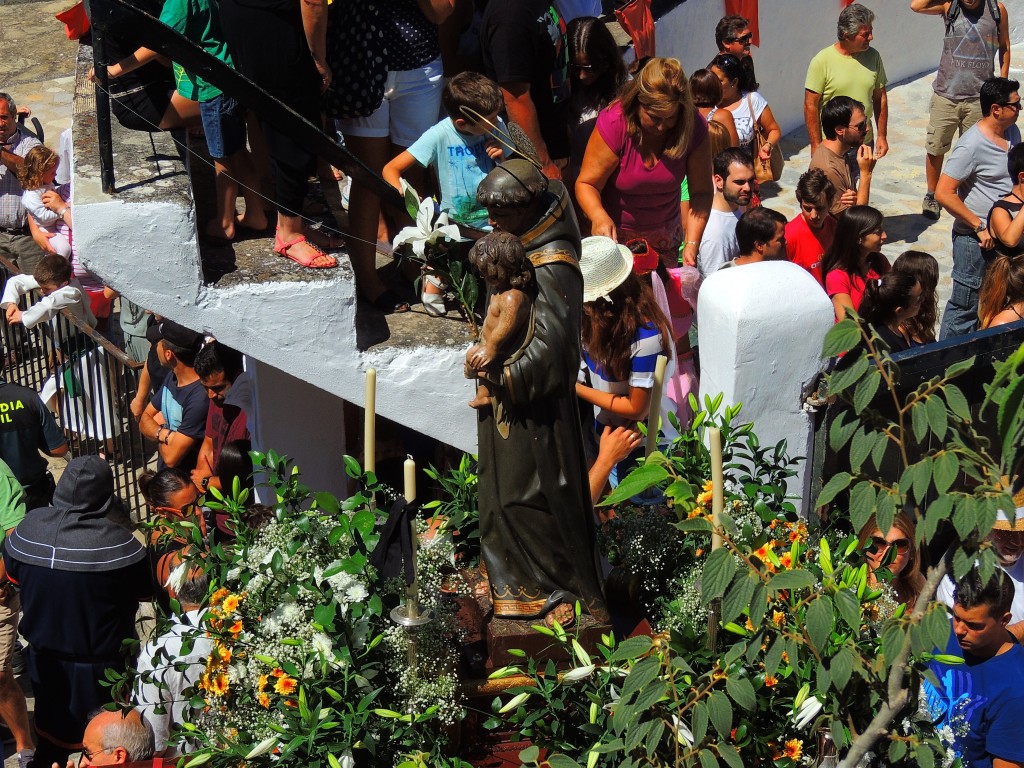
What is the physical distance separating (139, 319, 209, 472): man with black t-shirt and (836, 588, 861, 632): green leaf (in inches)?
165

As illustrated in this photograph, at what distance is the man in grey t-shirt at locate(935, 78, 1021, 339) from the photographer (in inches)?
309

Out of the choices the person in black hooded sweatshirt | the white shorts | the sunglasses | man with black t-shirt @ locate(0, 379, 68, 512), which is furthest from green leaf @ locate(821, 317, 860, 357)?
man with black t-shirt @ locate(0, 379, 68, 512)

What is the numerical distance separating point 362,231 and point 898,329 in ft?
8.33

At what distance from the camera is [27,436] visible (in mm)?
6676

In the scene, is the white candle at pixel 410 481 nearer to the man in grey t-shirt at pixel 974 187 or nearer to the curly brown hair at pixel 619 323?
the curly brown hair at pixel 619 323

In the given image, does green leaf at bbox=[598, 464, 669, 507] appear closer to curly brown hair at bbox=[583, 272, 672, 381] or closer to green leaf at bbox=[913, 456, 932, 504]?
green leaf at bbox=[913, 456, 932, 504]

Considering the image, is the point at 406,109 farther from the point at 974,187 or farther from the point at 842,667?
the point at 974,187

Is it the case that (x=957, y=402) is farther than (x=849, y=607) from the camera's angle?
No

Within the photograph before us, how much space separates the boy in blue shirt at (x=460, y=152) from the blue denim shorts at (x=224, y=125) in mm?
665

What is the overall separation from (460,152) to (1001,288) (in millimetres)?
2884

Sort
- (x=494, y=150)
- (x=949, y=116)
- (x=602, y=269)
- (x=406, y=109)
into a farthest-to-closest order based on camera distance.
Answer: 1. (x=949, y=116)
2. (x=406, y=109)
3. (x=494, y=150)
4. (x=602, y=269)

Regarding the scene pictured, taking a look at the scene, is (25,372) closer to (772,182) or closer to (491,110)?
(491,110)

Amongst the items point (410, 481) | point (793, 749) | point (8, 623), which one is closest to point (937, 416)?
point (793, 749)

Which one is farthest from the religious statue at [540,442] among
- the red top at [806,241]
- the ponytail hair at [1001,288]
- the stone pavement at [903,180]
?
the stone pavement at [903,180]
